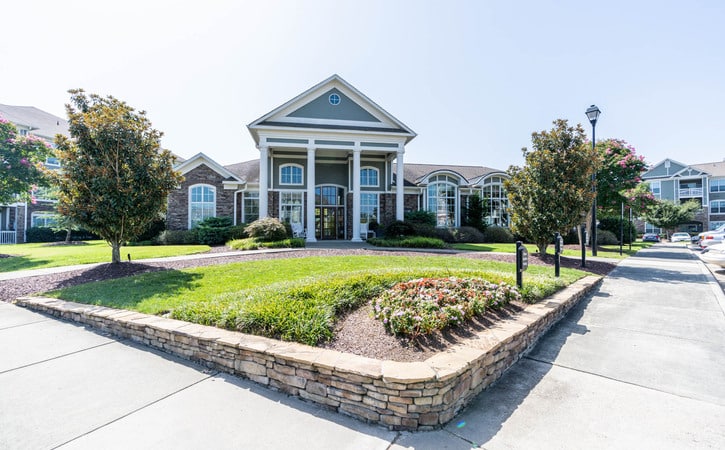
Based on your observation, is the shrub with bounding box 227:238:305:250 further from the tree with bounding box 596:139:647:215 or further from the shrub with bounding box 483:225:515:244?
the tree with bounding box 596:139:647:215

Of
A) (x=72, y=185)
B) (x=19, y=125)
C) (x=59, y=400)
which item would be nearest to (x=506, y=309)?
(x=59, y=400)

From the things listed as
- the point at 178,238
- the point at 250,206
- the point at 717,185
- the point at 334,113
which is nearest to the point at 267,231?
the point at 178,238

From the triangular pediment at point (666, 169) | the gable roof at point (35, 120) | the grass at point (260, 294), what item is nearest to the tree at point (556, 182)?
the grass at point (260, 294)

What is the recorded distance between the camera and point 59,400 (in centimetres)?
304

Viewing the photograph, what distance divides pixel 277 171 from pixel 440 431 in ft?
64.4

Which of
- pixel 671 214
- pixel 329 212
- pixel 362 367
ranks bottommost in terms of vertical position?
pixel 362 367

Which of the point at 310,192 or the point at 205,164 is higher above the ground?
the point at 205,164

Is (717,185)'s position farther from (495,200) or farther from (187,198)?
(187,198)

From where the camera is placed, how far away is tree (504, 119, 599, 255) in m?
10.8

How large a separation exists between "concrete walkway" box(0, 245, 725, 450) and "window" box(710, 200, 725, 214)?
58075 mm

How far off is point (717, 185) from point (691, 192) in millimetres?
2915

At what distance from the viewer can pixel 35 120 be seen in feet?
93.4

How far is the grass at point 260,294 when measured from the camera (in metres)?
4.02

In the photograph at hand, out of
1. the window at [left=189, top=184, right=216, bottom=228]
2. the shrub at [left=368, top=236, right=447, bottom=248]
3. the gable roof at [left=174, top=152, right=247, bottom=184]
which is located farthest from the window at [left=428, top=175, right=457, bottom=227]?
the window at [left=189, top=184, right=216, bottom=228]
